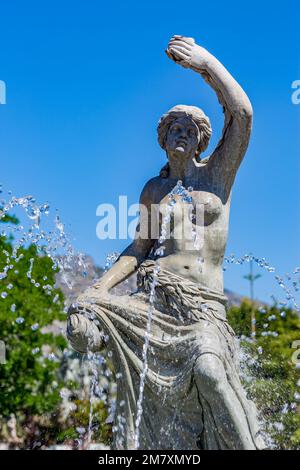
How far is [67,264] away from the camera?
7469 mm

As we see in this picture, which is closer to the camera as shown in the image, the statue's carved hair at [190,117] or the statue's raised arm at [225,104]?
the statue's raised arm at [225,104]

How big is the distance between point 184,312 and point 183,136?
4.63 feet

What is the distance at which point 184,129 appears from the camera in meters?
6.45

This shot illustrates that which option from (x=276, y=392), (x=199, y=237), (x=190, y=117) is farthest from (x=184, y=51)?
(x=276, y=392)

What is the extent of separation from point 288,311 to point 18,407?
756cm

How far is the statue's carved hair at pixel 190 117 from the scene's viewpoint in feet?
21.1

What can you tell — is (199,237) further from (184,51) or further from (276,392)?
(276,392)

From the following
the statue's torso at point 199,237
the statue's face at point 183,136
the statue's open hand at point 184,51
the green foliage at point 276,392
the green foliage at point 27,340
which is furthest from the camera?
the green foliage at point 27,340

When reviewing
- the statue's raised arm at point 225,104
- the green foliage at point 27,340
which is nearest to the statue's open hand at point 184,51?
the statue's raised arm at point 225,104

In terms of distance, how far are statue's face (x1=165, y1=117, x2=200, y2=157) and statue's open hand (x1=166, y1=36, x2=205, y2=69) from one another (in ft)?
1.40

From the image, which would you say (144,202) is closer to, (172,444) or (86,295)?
(86,295)

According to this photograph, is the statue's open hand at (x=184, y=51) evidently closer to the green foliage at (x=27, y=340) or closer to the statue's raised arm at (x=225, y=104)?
the statue's raised arm at (x=225, y=104)

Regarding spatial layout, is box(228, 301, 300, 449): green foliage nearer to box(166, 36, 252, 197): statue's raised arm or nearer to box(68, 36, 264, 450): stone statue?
box(68, 36, 264, 450): stone statue

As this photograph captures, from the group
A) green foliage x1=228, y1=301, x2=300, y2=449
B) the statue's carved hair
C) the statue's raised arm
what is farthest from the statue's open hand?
green foliage x1=228, y1=301, x2=300, y2=449
